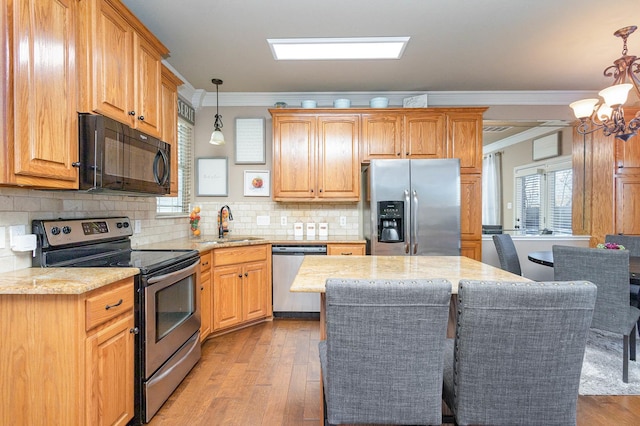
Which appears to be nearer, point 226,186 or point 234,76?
point 234,76

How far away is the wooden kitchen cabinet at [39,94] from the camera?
1.39 m

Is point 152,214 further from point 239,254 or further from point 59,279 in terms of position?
point 59,279

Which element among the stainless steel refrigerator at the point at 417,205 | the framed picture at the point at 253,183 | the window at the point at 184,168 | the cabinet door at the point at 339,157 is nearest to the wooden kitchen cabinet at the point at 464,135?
the stainless steel refrigerator at the point at 417,205

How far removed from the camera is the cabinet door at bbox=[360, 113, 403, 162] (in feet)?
12.2

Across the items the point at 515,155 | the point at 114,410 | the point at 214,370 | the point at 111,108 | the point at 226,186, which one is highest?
the point at 515,155

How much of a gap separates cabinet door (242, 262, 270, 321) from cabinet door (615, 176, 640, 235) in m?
4.07

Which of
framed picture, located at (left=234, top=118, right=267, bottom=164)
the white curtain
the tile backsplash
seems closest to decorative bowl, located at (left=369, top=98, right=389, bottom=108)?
the tile backsplash

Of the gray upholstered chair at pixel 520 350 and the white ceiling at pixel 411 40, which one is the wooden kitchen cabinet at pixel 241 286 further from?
the gray upholstered chair at pixel 520 350

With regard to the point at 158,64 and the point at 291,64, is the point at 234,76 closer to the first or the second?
the point at 291,64

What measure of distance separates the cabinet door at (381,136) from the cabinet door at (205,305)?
207 centimetres

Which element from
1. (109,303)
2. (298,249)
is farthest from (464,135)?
(109,303)

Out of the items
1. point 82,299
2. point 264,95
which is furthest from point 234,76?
point 82,299

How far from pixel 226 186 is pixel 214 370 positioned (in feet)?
7.34

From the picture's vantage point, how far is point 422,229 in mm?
3422
